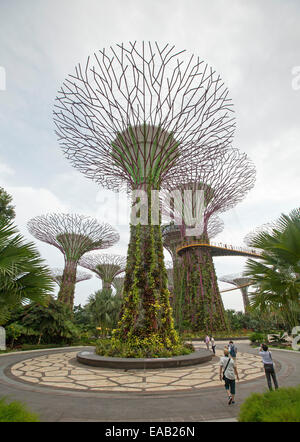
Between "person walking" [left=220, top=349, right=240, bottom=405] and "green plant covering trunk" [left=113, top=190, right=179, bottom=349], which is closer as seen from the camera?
"person walking" [left=220, top=349, right=240, bottom=405]

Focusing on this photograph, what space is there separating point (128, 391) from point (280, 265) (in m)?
5.18

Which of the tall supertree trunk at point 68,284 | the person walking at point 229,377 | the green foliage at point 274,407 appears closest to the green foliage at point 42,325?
the tall supertree trunk at point 68,284

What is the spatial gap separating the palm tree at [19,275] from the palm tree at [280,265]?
5.33m

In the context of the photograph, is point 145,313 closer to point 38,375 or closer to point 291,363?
point 38,375

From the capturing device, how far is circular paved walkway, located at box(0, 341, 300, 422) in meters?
4.03

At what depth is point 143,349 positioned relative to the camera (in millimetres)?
9180

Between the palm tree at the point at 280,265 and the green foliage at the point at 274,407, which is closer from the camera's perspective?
the green foliage at the point at 274,407

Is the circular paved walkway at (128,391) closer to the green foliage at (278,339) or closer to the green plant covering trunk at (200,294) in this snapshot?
the green foliage at (278,339)

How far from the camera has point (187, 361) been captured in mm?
8445

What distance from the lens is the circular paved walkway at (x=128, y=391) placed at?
4.03 meters

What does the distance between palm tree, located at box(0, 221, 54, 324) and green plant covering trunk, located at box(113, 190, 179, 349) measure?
5082 mm

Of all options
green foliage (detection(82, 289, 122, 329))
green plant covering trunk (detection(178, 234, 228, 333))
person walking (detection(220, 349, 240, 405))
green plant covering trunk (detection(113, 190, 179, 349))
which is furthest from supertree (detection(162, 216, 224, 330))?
person walking (detection(220, 349, 240, 405))

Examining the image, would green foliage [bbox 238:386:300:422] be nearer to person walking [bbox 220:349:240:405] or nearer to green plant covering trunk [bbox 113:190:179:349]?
person walking [bbox 220:349:240:405]
